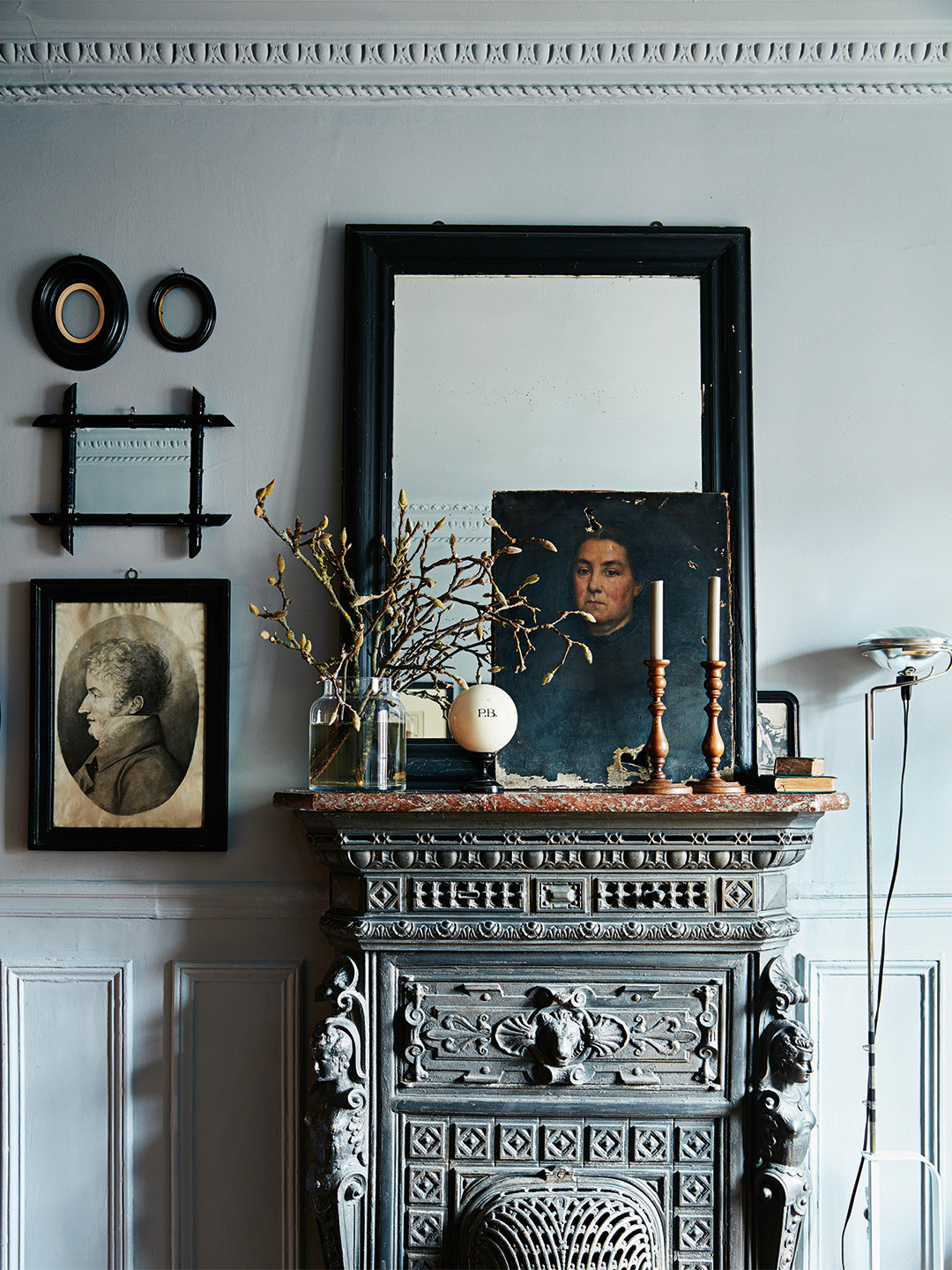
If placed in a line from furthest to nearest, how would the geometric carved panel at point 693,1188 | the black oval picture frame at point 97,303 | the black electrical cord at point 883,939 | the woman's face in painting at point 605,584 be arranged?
the black oval picture frame at point 97,303 → the woman's face in painting at point 605,584 → the black electrical cord at point 883,939 → the geometric carved panel at point 693,1188

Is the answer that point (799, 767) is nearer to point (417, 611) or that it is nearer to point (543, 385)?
point (417, 611)

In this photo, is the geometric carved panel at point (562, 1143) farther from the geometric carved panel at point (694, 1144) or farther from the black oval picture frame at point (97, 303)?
the black oval picture frame at point (97, 303)

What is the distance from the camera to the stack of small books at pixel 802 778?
1.89 metres

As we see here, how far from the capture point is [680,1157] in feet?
6.23

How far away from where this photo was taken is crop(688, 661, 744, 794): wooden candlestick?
1899mm

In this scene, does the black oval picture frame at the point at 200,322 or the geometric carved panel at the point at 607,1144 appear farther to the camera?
the black oval picture frame at the point at 200,322

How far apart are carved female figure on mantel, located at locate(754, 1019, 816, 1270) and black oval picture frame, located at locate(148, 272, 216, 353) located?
6.70 feet

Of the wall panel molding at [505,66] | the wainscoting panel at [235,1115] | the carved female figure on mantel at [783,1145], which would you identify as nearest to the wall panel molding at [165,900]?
the wainscoting panel at [235,1115]

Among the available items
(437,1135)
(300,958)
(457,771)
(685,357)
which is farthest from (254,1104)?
(685,357)

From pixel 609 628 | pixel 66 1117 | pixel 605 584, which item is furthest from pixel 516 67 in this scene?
pixel 66 1117

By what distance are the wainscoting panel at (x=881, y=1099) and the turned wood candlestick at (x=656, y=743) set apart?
0.67m

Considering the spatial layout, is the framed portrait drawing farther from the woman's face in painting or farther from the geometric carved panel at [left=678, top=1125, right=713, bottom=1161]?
the geometric carved panel at [left=678, top=1125, right=713, bottom=1161]

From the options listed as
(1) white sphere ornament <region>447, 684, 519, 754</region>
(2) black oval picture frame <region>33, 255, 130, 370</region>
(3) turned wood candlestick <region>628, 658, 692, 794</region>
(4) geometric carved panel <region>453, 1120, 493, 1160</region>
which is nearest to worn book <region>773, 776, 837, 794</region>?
(3) turned wood candlestick <region>628, 658, 692, 794</region>

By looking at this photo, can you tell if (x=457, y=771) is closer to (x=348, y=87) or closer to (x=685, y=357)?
(x=685, y=357)
